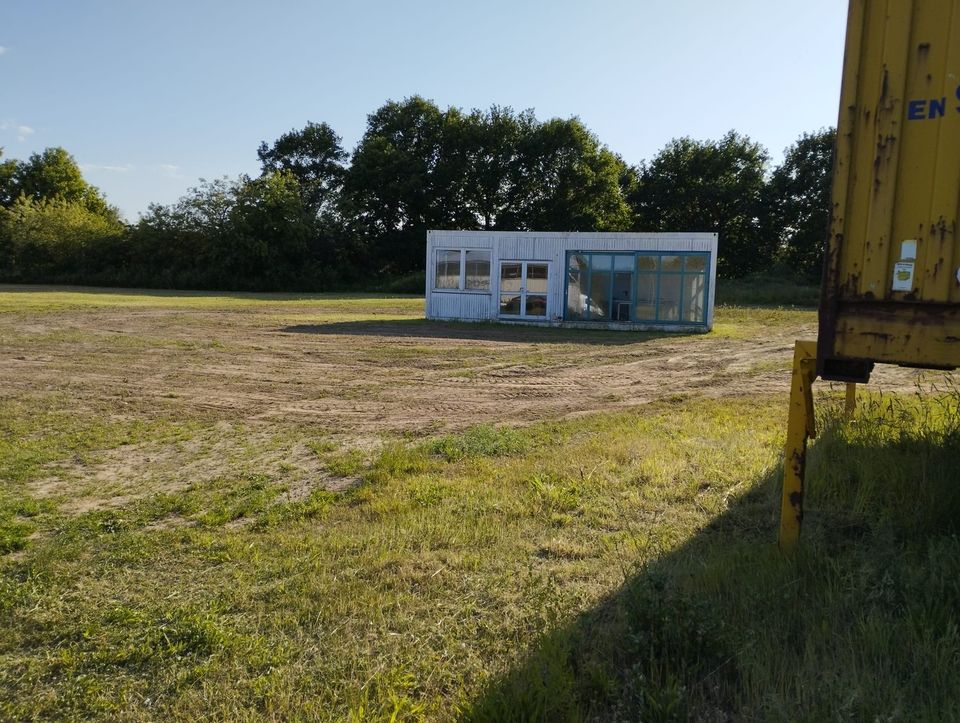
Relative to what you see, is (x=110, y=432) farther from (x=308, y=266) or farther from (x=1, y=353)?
(x=308, y=266)

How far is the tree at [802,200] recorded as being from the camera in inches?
2195

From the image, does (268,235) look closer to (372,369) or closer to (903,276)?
(372,369)

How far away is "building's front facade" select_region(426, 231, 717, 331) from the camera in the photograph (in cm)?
2494

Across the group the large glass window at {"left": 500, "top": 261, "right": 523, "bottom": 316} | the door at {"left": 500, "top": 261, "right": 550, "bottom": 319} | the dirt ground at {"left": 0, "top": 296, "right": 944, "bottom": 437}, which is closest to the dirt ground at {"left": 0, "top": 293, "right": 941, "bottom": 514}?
the dirt ground at {"left": 0, "top": 296, "right": 944, "bottom": 437}

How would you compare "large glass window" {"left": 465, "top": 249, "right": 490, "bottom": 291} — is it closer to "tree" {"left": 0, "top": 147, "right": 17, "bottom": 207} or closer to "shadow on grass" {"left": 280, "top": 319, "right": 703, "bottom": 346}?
"shadow on grass" {"left": 280, "top": 319, "right": 703, "bottom": 346}

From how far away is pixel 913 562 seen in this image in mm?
4195

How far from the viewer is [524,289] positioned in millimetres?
26391

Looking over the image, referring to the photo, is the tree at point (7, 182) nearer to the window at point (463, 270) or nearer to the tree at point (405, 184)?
the tree at point (405, 184)

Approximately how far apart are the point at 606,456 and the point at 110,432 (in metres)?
5.76

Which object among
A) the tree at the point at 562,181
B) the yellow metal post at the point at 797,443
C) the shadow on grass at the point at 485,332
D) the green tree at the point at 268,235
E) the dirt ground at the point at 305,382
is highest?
the tree at the point at 562,181

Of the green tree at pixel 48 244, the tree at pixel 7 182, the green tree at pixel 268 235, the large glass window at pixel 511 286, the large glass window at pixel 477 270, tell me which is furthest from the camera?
the tree at pixel 7 182

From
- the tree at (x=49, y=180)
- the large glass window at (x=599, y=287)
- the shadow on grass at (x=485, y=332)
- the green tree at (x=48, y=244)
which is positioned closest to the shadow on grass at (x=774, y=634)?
the shadow on grass at (x=485, y=332)

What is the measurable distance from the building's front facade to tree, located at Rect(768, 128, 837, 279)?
3420 centimetres

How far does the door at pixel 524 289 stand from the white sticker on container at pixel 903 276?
73.0 ft
